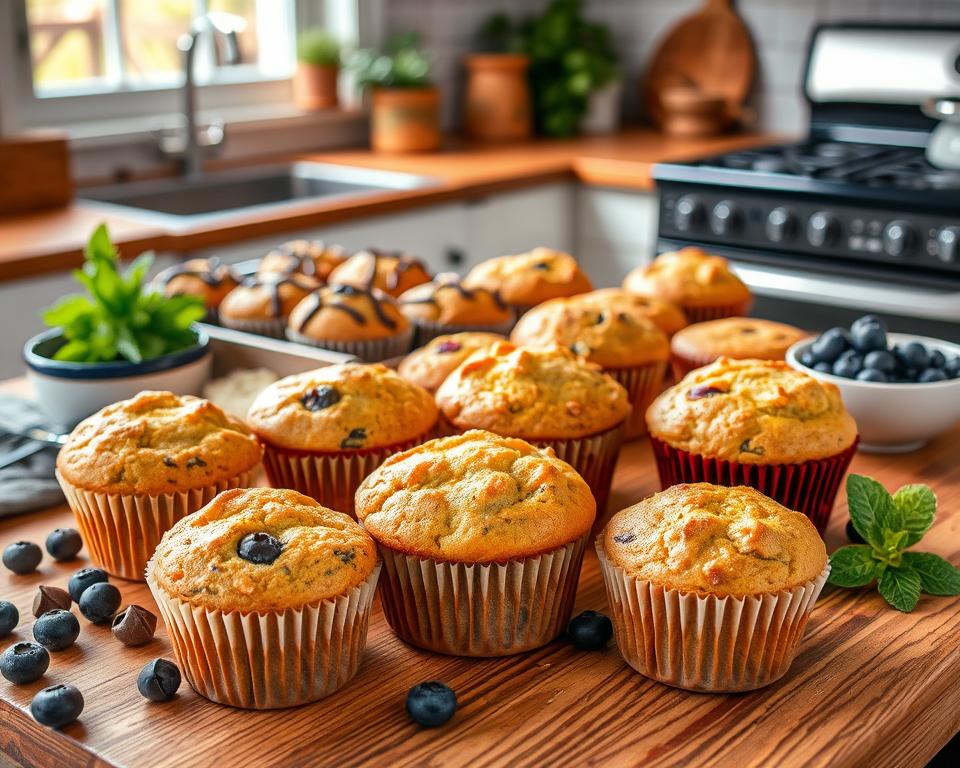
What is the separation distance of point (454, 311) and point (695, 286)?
0.44 meters

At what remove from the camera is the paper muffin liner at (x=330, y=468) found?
1.45m

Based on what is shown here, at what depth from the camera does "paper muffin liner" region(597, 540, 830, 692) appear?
3.70ft

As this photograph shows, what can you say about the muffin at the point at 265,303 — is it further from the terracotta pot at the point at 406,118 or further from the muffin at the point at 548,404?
the terracotta pot at the point at 406,118

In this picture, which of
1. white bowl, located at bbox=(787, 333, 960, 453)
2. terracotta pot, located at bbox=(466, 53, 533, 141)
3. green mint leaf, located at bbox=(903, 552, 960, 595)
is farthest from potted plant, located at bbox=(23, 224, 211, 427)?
terracotta pot, located at bbox=(466, 53, 533, 141)

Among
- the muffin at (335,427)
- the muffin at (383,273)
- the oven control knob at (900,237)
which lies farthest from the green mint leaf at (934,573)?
the oven control knob at (900,237)

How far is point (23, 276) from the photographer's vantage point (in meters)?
2.69

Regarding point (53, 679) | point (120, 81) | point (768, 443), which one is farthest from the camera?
point (120, 81)

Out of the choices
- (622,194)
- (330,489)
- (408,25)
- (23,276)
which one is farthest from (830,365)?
(408,25)

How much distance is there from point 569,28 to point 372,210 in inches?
65.2

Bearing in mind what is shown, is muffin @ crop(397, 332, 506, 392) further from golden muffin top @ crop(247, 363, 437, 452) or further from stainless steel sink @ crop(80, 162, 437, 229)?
stainless steel sink @ crop(80, 162, 437, 229)

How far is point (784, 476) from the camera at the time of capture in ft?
4.67

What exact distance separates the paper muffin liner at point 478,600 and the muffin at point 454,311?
30.7 inches

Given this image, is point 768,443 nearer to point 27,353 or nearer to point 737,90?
point 27,353

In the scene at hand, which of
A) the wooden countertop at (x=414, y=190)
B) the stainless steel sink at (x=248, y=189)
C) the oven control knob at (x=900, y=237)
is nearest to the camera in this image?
the wooden countertop at (x=414, y=190)
